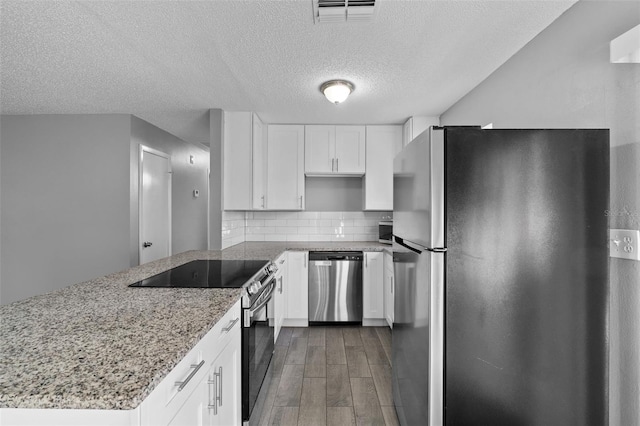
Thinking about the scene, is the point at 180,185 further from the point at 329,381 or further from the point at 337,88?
the point at 329,381

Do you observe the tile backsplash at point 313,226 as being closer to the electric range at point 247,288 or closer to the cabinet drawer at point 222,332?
the electric range at point 247,288

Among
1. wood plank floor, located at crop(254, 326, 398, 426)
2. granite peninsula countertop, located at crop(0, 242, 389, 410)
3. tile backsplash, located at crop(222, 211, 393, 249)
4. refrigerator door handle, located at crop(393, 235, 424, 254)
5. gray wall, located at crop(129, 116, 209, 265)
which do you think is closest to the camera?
granite peninsula countertop, located at crop(0, 242, 389, 410)

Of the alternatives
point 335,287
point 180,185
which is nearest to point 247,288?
point 335,287

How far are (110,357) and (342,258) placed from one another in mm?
2649

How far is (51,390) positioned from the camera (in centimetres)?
61

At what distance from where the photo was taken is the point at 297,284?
10.7 feet

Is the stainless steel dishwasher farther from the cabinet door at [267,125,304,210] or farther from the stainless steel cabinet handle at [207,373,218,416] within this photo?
the stainless steel cabinet handle at [207,373,218,416]

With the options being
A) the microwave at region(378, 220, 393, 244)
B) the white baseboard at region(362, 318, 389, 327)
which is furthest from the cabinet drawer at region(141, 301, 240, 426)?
the microwave at region(378, 220, 393, 244)

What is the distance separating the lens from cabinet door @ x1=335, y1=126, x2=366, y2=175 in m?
3.59

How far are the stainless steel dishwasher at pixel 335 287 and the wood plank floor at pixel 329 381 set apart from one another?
0.20 meters

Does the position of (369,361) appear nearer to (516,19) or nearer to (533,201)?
(533,201)

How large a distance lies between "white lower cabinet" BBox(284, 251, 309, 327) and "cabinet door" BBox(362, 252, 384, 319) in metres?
0.65

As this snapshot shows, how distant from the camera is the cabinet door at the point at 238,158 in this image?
3.18 m

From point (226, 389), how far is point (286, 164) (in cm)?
268
